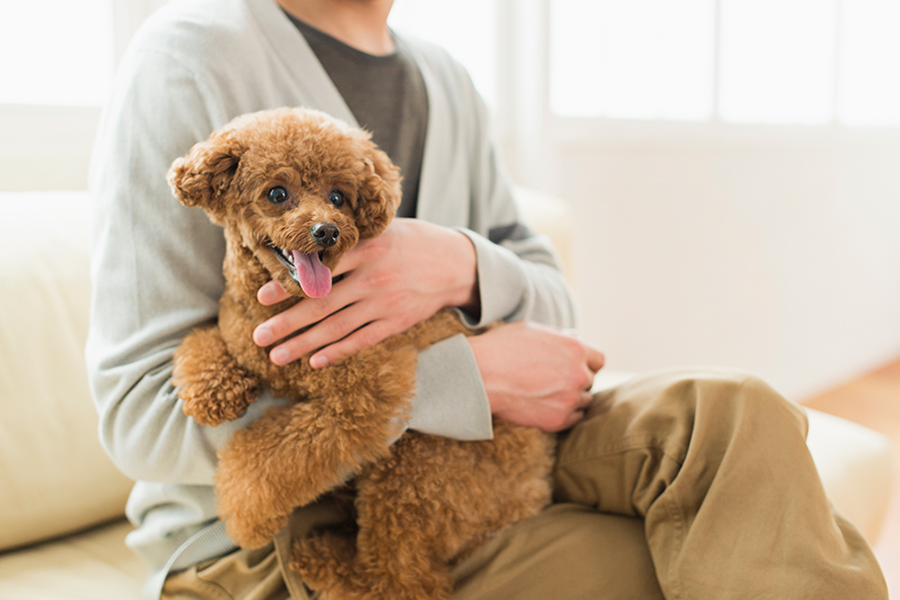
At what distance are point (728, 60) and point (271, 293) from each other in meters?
2.61

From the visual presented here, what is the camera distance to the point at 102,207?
2.36 ft

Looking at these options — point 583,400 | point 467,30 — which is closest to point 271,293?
point 583,400

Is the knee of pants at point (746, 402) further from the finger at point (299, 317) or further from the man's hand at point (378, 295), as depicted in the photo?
the finger at point (299, 317)

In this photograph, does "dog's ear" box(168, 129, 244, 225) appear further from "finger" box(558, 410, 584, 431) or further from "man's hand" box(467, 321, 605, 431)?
"finger" box(558, 410, 584, 431)

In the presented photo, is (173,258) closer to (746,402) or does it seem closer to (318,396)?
(318,396)

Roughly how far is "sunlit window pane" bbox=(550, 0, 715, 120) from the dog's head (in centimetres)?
164

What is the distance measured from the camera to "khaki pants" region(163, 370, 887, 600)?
0.67 metres

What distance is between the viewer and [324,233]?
1.81ft

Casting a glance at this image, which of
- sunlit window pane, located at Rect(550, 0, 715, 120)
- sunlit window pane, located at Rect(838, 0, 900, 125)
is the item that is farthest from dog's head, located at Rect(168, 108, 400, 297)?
sunlit window pane, located at Rect(838, 0, 900, 125)

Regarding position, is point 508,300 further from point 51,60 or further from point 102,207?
point 51,60

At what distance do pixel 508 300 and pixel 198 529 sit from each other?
496mm

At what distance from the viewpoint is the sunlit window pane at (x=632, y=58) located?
222 cm

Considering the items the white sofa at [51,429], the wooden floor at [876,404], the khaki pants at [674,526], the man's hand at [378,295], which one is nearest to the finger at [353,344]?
the man's hand at [378,295]

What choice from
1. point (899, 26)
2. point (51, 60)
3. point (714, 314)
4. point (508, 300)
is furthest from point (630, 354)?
point (899, 26)
